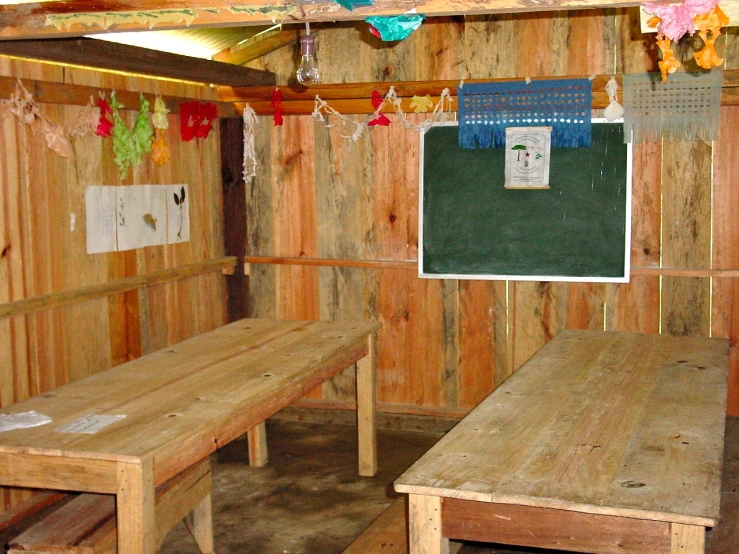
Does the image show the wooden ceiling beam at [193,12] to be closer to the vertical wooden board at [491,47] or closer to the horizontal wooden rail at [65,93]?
the horizontal wooden rail at [65,93]

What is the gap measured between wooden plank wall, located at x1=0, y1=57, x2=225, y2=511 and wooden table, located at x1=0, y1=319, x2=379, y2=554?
72 cm

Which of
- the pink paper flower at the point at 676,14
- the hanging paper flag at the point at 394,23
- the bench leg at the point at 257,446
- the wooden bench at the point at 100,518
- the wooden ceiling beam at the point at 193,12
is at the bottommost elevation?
the bench leg at the point at 257,446

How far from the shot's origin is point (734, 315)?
5.19 m

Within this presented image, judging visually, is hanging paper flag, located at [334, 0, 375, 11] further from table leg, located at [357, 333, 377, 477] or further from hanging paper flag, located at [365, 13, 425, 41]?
table leg, located at [357, 333, 377, 477]

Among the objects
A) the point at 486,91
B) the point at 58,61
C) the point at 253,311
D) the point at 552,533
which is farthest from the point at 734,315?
the point at 58,61

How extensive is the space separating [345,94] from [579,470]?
11.6ft

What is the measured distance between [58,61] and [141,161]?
0.94 metres

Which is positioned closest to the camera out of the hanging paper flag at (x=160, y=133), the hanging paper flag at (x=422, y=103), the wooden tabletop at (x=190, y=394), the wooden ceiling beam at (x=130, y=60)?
the wooden tabletop at (x=190, y=394)

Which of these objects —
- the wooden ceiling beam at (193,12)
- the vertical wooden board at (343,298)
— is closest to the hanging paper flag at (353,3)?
the wooden ceiling beam at (193,12)

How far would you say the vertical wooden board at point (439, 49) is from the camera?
542 cm

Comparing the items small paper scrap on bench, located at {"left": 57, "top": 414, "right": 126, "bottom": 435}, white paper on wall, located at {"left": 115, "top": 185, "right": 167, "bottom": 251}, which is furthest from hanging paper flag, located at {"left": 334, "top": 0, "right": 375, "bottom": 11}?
white paper on wall, located at {"left": 115, "top": 185, "right": 167, "bottom": 251}

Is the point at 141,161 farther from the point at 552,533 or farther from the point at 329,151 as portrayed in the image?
the point at 552,533

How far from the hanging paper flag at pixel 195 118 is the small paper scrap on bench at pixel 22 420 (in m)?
2.62

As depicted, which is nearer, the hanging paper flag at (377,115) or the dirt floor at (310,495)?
the dirt floor at (310,495)
